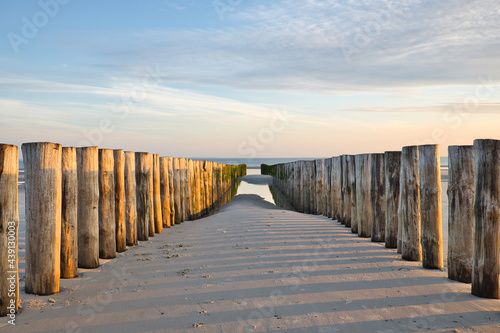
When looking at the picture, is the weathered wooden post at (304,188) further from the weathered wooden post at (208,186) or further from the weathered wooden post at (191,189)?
the weathered wooden post at (191,189)

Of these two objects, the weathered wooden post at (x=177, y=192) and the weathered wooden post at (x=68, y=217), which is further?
the weathered wooden post at (x=177, y=192)

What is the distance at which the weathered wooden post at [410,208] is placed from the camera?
174 inches

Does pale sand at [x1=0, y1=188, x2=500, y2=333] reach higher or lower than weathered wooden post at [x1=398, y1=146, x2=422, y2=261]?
lower

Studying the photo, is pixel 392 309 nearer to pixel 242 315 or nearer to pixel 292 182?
pixel 242 315

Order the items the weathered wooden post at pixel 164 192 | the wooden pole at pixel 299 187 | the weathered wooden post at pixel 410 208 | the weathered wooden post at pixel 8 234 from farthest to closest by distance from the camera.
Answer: the wooden pole at pixel 299 187, the weathered wooden post at pixel 164 192, the weathered wooden post at pixel 410 208, the weathered wooden post at pixel 8 234

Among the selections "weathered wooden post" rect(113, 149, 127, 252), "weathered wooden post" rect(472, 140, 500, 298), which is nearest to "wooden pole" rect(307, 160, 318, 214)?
"weathered wooden post" rect(113, 149, 127, 252)

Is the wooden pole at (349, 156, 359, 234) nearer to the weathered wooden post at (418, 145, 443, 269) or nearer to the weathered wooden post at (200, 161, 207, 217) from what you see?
the weathered wooden post at (418, 145, 443, 269)

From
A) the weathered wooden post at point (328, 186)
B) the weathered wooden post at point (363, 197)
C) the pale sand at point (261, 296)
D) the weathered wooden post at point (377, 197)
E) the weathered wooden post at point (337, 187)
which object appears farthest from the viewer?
the weathered wooden post at point (328, 186)

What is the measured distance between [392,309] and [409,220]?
176cm

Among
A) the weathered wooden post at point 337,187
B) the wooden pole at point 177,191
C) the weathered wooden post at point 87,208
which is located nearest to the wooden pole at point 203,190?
the wooden pole at point 177,191

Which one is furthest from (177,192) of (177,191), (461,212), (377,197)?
(461,212)

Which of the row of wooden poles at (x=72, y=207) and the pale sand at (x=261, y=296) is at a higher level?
the row of wooden poles at (x=72, y=207)

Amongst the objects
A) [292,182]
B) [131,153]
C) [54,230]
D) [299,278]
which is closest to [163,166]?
[131,153]

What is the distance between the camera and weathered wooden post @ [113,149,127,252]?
5.02m
